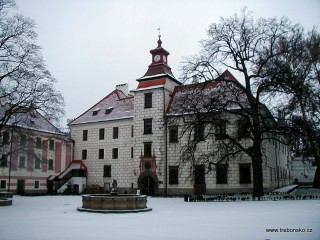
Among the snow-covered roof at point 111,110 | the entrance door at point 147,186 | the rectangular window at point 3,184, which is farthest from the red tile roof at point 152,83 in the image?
the rectangular window at point 3,184

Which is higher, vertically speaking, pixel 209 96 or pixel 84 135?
pixel 209 96

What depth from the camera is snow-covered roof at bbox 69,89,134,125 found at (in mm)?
45500

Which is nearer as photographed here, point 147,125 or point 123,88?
point 147,125

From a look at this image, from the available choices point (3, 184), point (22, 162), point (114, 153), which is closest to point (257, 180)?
point (114, 153)

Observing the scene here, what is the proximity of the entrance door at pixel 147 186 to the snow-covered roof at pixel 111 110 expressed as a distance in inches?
344

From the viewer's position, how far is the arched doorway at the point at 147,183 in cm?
3912

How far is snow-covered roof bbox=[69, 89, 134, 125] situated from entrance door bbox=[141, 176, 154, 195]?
8.74 metres

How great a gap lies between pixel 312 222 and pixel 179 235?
241 inches

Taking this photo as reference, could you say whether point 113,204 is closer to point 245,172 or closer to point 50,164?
point 245,172

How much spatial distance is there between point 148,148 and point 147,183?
414 cm

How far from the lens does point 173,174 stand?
38.8m

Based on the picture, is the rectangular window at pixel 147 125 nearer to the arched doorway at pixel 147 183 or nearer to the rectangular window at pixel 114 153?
the arched doorway at pixel 147 183

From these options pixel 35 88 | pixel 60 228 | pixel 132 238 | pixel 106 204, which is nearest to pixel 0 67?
pixel 35 88

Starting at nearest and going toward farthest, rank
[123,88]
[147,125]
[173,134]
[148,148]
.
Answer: [173,134]
[148,148]
[147,125]
[123,88]
